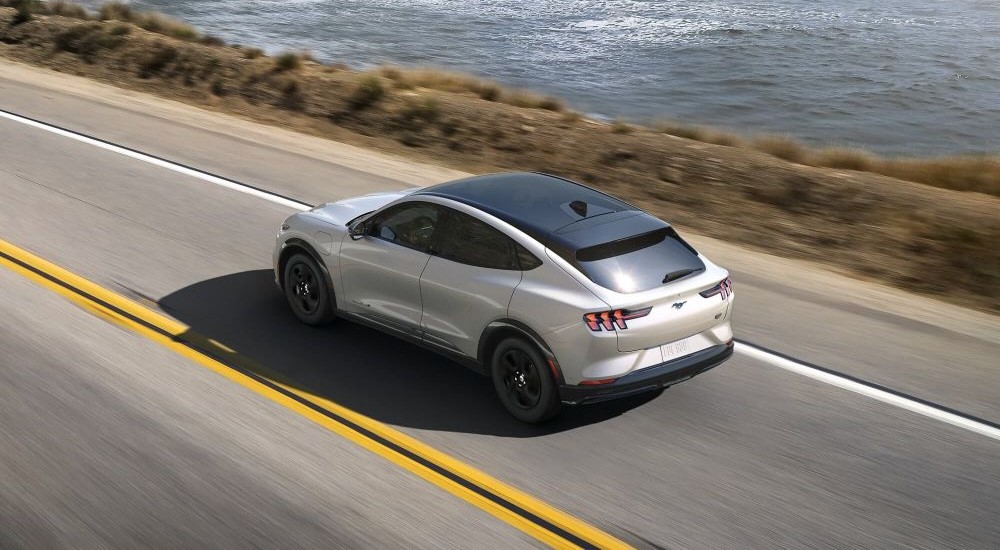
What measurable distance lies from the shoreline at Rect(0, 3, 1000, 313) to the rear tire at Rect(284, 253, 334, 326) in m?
5.72

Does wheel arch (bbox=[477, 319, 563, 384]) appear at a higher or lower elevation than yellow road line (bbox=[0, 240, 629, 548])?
higher

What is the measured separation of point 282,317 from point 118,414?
6.71ft

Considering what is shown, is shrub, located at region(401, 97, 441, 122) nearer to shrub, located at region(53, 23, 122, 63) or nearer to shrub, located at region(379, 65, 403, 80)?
shrub, located at region(379, 65, 403, 80)

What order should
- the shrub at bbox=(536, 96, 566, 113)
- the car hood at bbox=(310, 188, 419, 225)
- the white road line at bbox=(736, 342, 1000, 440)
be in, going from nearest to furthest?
the white road line at bbox=(736, 342, 1000, 440) < the car hood at bbox=(310, 188, 419, 225) < the shrub at bbox=(536, 96, 566, 113)

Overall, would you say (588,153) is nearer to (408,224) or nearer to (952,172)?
(952,172)

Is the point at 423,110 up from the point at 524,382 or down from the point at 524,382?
down

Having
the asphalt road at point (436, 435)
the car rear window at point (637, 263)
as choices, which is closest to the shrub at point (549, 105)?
the asphalt road at point (436, 435)

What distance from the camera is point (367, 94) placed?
18.3 metres

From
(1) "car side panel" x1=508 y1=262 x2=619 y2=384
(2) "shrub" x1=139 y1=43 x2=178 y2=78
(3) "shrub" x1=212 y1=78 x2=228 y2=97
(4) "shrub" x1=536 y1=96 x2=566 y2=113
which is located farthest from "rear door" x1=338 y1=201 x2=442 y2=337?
(2) "shrub" x1=139 y1=43 x2=178 y2=78

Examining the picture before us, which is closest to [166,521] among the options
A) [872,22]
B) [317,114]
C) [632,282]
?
[632,282]

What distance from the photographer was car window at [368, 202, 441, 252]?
7.39 m

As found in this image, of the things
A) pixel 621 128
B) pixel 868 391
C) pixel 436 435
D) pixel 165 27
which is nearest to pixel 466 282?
pixel 436 435

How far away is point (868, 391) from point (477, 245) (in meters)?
3.24

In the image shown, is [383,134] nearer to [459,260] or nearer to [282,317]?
[282,317]
